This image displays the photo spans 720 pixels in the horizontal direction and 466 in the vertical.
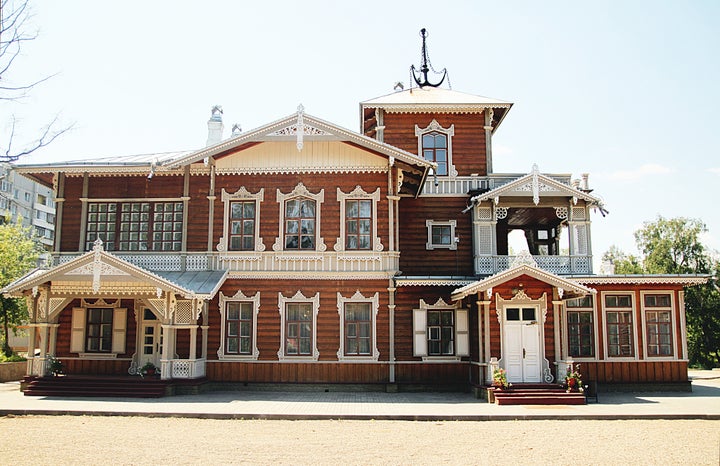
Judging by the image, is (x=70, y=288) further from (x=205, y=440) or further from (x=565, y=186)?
(x=565, y=186)

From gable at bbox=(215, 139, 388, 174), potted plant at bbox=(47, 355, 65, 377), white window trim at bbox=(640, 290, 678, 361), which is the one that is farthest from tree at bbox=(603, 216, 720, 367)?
potted plant at bbox=(47, 355, 65, 377)

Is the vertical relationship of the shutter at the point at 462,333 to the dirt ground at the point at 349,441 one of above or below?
above

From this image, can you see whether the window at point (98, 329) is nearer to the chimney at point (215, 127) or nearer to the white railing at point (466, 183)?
the chimney at point (215, 127)

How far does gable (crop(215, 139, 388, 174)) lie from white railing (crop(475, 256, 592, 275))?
429 cm

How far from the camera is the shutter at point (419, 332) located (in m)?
17.8

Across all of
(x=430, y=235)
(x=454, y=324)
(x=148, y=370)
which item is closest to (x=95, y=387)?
(x=148, y=370)

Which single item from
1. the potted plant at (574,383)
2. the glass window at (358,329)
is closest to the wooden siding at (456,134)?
the glass window at (358,329)

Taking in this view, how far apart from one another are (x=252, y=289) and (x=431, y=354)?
224 inches

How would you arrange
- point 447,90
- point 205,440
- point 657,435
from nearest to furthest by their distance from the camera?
point 205,440 → point 657,435 → point 447,90

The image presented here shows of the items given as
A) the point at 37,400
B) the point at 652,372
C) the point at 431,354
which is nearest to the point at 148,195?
the point at 37,400

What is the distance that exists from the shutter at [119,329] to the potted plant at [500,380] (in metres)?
10.9

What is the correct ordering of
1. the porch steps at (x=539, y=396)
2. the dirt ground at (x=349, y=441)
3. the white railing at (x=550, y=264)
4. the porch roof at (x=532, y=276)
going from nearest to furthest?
the dirt ground at (x=349, y=441), the porch steps at (x=539, y=396), the porch roof at (x=532, y=276), the white railing at (x=550, y=264)

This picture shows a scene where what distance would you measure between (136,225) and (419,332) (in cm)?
937

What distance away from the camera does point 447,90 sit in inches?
873
